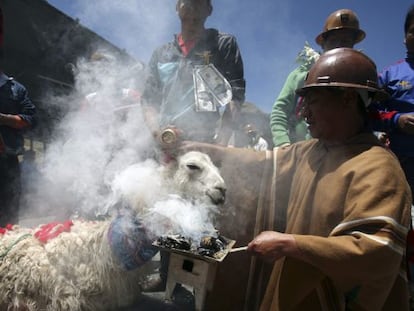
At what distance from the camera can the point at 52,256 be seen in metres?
2.88

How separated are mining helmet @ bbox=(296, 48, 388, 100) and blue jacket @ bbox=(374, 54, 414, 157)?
0.93m

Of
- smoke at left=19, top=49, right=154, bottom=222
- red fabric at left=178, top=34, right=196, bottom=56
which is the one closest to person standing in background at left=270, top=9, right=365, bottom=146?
red fabric at left=178, top=34, right=196, bottom=56

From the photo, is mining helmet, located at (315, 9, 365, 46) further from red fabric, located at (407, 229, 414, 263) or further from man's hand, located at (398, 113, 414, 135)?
red fabric, located at (407, 229, 414, 263)

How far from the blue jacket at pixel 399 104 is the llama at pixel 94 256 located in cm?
163

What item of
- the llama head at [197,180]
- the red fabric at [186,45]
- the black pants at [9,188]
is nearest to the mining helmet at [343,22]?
the red fabric at [186,45]

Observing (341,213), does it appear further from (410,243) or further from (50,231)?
(50,231)

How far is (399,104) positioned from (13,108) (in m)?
4.82

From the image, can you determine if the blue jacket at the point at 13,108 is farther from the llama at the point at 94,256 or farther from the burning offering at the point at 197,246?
the burning offering at the point at 197,246

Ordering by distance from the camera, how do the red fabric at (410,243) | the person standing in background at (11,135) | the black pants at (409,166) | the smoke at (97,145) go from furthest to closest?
the smoke at (97,145), the person standing in background at (11,135), the black pants at (409,166), the red fabric at (410,243)

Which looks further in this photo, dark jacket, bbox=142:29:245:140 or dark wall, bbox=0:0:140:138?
dark wall, bbox=0:0:140:138

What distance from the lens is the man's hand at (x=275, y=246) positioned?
181 cm

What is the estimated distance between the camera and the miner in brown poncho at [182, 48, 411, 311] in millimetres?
1716

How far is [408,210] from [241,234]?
1416 mm

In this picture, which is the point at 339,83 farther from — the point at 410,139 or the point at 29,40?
the point at 29,40
